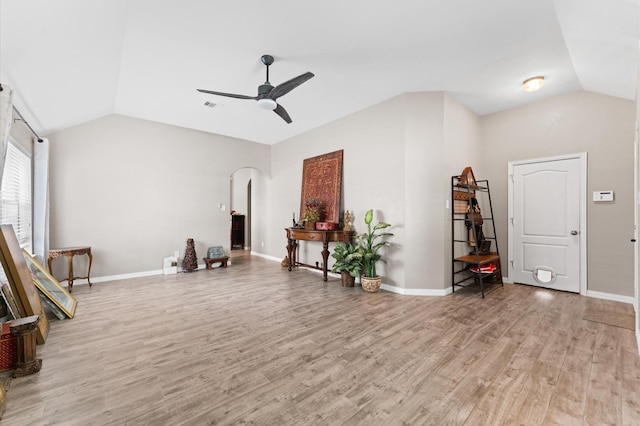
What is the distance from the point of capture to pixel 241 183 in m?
8.80

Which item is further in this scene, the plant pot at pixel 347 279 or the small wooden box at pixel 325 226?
the small wooden box at pixel 325 226

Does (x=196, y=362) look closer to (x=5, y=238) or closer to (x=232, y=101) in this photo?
(x=5, y=238)

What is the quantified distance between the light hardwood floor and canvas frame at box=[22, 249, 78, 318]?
0.15 metres

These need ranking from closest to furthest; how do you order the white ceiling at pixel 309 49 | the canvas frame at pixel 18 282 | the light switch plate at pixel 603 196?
the white ceiling at pixel 309 49 → the canvas frame at pixel 18 282 → the light switch plate at pixel 603 196

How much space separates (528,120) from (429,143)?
184 centimetres

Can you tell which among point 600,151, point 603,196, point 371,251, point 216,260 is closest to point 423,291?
point 371,251

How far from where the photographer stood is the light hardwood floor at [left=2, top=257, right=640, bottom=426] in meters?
1.56

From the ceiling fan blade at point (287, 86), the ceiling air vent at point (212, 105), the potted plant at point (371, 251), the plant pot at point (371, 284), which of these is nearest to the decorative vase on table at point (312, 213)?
the potted plant at point (371, 251)

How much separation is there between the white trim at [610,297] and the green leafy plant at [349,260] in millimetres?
3180

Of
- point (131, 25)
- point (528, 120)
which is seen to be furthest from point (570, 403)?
point (131, 25)

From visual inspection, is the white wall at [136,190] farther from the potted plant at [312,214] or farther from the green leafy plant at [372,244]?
the green leafy plant at [372,244]

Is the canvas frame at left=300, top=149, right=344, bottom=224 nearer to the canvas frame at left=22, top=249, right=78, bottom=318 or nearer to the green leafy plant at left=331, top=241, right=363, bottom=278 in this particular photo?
the green leafy plant at left=331, top=241, right=363, bottom=278

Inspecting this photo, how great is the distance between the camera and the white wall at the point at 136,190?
4359 millimetres

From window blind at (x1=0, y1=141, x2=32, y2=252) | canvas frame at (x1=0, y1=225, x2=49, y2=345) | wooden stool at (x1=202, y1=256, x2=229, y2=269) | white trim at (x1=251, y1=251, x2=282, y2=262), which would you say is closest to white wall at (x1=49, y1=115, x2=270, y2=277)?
wooden stool at (x1=202, y1=256, x2=229, y2=269)
